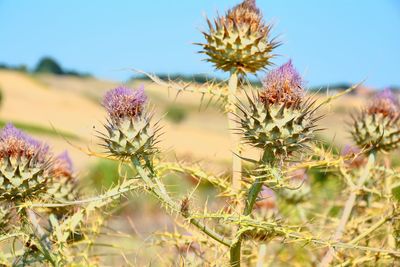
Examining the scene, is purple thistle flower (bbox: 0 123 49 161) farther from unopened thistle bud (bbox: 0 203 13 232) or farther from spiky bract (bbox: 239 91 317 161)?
spiky bract (bbox: 239 91 317 161)

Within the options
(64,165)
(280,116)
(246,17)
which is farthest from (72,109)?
(280,116)

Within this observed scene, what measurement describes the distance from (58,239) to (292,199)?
259 cm

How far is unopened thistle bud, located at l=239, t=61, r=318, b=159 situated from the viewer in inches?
98.6

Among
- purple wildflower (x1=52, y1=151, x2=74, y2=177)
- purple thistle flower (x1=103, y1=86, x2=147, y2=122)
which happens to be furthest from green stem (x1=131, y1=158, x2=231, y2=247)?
purple wildflower (x1=52, y1=151, x2=74, y2=177)

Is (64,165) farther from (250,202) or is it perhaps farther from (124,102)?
(250,202)

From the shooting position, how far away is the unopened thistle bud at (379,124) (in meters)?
3.72

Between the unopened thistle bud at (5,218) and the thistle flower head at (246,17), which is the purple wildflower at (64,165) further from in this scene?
the thistle flower head at (246,17)

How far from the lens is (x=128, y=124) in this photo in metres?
2.61

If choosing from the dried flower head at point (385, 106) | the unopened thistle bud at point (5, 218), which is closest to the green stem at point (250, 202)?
the unopened thistle bud at point (5, 218)

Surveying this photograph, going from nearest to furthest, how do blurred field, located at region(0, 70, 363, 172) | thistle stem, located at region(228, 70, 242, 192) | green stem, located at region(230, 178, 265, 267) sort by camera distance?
green stem, located at region(230, 178, 265, 267)
thistle stem, located at region(228, 70, 242, 192)
blurred field, located at region(0, 70, 363, 172)

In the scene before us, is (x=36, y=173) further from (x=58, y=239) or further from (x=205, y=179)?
(x=205, y=179)

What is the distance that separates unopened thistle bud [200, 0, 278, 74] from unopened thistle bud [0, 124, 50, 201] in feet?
3.12

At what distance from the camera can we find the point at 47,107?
74.5m

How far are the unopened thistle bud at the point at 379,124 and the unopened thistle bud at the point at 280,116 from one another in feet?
4.09
